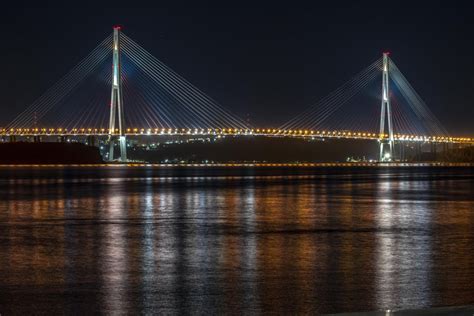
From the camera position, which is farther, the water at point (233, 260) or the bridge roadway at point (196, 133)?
the bridge roadway at point (196, 133)

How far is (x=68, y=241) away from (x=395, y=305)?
704 cm

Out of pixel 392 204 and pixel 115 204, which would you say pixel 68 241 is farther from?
pixel 392 204

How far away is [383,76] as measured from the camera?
96625 millimetres

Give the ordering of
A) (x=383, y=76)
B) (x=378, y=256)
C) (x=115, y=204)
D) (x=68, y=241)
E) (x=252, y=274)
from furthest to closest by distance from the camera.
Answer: (x=383, y=76), (x=115, y=204), (x=68, y=241), (x=378, y=256), (x=252, y=274)

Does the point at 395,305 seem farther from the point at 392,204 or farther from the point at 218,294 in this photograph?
the point at 392,204

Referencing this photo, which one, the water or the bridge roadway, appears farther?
the bridge roadway

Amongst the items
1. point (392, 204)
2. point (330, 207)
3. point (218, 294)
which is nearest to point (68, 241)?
point (218, 294)

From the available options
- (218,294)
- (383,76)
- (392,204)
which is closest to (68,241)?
(218,294)

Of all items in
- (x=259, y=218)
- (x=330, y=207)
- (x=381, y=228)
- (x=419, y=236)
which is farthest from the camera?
(x=330, y=207)

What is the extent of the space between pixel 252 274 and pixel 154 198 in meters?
18.2

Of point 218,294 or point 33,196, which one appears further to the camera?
point 33,196

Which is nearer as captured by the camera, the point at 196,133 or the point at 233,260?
the point at 233,260

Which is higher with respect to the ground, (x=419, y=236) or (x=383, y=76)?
(x=383, y=76)

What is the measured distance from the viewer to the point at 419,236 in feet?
47.6
